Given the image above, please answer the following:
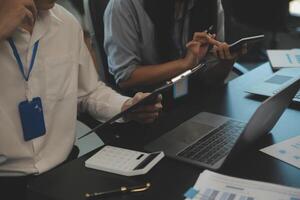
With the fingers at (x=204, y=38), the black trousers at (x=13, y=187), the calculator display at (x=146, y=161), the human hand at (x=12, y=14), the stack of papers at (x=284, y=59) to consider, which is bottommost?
the black trousers at (x=13, y=187)

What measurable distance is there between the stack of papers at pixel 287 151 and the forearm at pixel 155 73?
63cm

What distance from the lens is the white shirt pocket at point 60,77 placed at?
4.29 feet

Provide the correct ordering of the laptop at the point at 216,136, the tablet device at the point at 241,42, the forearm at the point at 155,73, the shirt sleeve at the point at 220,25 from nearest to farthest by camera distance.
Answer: the laptop at the point at 216,136
the tablet device at the point at 241,42
the forearm at the point at 155,73
the shirt sleeve at the point at 220,25

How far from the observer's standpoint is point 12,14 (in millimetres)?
1153

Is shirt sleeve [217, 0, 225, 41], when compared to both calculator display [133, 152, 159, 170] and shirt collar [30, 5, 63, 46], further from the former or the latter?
calculator display [133, 152, 159, 170]

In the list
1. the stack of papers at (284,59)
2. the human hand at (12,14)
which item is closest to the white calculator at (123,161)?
the human hand at (12,14)

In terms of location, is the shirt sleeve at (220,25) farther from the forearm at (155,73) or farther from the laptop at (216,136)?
the laptop at (216,136)

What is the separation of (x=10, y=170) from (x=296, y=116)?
2.89ft

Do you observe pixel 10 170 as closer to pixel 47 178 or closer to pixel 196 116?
pixel 47 178

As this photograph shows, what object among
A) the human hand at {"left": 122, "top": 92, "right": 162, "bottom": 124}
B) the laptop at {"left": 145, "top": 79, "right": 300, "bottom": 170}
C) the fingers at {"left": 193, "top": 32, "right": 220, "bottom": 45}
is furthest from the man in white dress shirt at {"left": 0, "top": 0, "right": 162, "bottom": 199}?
the fingers at {"left": 193, "top": 32, "right": 220, "bottom": 45}

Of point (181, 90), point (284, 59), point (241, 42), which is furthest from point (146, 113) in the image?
point (284, 59)

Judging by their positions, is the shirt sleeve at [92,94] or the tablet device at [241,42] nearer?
the shirt sleeve at [92,94]

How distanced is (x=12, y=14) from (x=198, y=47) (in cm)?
71

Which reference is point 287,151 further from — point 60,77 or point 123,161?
point 60,77
